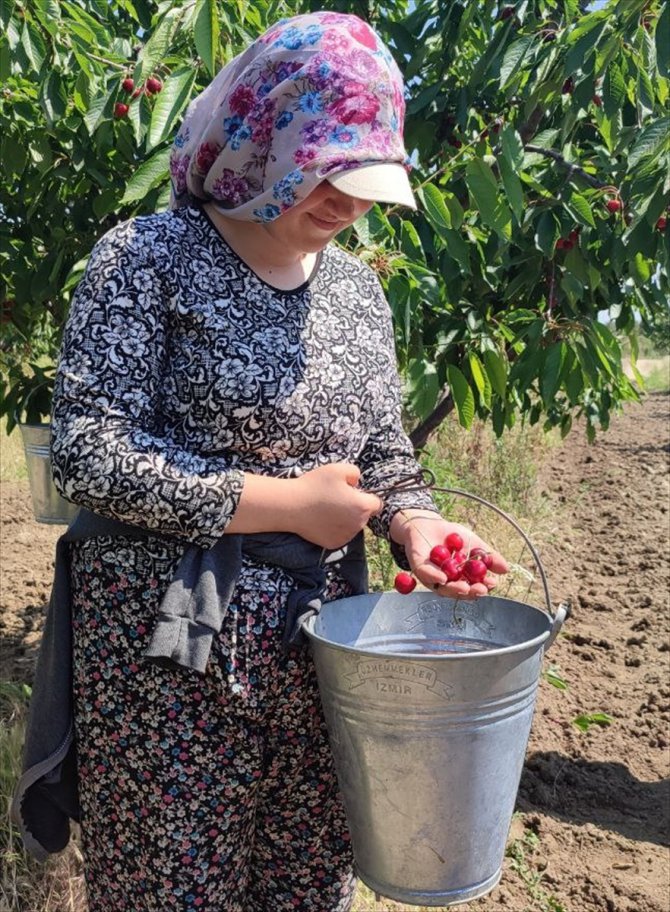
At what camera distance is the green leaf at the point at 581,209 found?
2207 mm

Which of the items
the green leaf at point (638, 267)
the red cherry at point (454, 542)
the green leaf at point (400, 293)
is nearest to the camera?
the red cherry at point (454, 542)

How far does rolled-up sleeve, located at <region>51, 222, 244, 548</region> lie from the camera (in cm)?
122

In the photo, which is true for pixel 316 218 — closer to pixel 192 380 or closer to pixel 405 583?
pixel 192 380

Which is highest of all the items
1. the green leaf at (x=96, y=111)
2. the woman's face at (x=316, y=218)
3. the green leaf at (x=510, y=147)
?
the green leaf at (x=96, y=111)

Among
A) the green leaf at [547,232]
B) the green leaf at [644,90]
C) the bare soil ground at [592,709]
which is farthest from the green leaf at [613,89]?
the bare soil ground at [592,709]

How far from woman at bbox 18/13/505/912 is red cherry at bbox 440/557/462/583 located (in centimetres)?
2

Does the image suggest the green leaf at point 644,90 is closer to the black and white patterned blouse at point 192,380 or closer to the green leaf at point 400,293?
the green leaf at point 400,293

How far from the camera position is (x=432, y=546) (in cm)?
144

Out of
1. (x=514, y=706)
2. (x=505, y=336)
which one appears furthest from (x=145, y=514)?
(x=505, y=336)

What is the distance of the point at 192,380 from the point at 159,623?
1.00ft

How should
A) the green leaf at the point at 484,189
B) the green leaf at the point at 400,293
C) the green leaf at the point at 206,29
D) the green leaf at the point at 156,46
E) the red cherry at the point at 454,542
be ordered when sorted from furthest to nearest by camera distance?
the green leaf at the point at 400,293 < the green leaf at the point at 484,189 < the green leaf at the point at 156,46 < the green leaf at the point at 206,29 < the red cherry at the point at 454,542

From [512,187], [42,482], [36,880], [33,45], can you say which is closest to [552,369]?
[512,187]

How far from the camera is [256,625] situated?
136 cm

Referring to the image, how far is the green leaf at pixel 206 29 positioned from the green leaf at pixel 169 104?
0.33 ft
